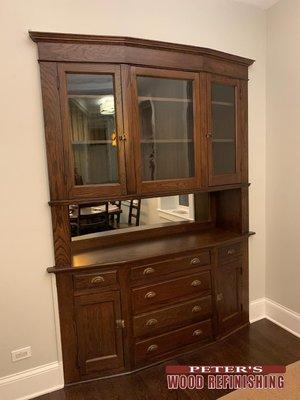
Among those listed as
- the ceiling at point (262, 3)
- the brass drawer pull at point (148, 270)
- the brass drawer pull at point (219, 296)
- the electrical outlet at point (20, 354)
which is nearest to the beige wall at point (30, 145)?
the electrical outlet at point (20, 354)

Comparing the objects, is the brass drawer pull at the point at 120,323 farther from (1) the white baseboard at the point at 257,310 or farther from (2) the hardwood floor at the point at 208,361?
(1) the white baseboard at the point at 257,310

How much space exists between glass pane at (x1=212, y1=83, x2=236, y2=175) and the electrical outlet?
74.3 inches

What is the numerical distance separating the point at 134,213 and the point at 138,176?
53 cm

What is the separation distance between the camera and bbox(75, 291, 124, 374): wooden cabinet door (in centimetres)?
204

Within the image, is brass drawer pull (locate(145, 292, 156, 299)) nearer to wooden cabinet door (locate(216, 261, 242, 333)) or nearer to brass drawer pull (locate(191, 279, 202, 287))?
brass drawer pull (locate(191, 279, 202, 287))

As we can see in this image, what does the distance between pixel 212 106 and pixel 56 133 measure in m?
1.23

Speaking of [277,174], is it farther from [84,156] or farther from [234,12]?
[84,156]

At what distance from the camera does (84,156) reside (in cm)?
196

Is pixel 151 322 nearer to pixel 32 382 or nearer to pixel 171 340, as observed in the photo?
pixel 171 340

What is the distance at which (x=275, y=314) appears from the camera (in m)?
2.76

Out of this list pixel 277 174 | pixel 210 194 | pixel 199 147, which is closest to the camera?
pixel 199 147

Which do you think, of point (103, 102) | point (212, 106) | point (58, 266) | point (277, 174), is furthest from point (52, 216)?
point (277, 174)

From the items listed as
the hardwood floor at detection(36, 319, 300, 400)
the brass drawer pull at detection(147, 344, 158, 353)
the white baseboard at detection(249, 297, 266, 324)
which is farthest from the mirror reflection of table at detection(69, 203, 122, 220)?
the white baseboard at detection(249, 297, 266, 324)

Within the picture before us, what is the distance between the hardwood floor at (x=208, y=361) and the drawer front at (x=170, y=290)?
49 cm
